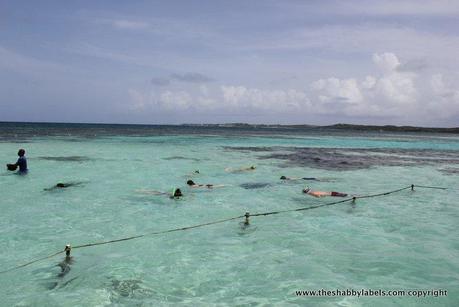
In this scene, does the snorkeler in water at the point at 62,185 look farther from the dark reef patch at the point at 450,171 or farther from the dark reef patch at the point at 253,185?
the dark reef patch at the point at 450,171

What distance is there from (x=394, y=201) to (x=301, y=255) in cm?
935

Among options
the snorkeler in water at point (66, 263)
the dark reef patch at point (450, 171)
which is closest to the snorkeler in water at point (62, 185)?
the snorkeler in water at point (66, 263)

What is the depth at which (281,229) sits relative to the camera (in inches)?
532

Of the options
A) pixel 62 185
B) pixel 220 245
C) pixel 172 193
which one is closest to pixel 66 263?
pixel 220 245

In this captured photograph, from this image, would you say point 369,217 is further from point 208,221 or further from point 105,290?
point 105,290

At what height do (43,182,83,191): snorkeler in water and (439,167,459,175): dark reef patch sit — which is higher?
(439,167,459,175): dark reef patch

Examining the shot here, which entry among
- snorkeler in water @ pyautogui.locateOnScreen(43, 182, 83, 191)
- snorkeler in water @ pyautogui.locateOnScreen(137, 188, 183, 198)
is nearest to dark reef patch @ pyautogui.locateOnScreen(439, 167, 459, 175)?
snorkeler in water @ pyautogui.locateOnScreen(137, 188, 183, 198)

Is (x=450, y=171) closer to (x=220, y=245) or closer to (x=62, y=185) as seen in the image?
(x=220, y=245)

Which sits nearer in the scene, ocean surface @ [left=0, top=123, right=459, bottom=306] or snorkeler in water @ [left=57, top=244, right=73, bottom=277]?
ocean surface @ [left=0, top=123, right=459, bottom=306]

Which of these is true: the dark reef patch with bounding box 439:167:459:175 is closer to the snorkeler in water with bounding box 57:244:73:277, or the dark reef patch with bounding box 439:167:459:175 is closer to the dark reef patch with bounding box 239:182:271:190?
the dark reef patch with bounding box 239:182:271:190

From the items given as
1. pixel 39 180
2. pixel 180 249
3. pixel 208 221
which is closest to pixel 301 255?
pixel 180 249

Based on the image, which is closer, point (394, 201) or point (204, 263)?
point (204, 263)

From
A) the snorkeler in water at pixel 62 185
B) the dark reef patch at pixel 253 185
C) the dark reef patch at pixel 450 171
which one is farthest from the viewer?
the dark reef patch at pixel 450 171

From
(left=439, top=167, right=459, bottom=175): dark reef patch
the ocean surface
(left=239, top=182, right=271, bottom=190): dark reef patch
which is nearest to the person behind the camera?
the ocean surface
